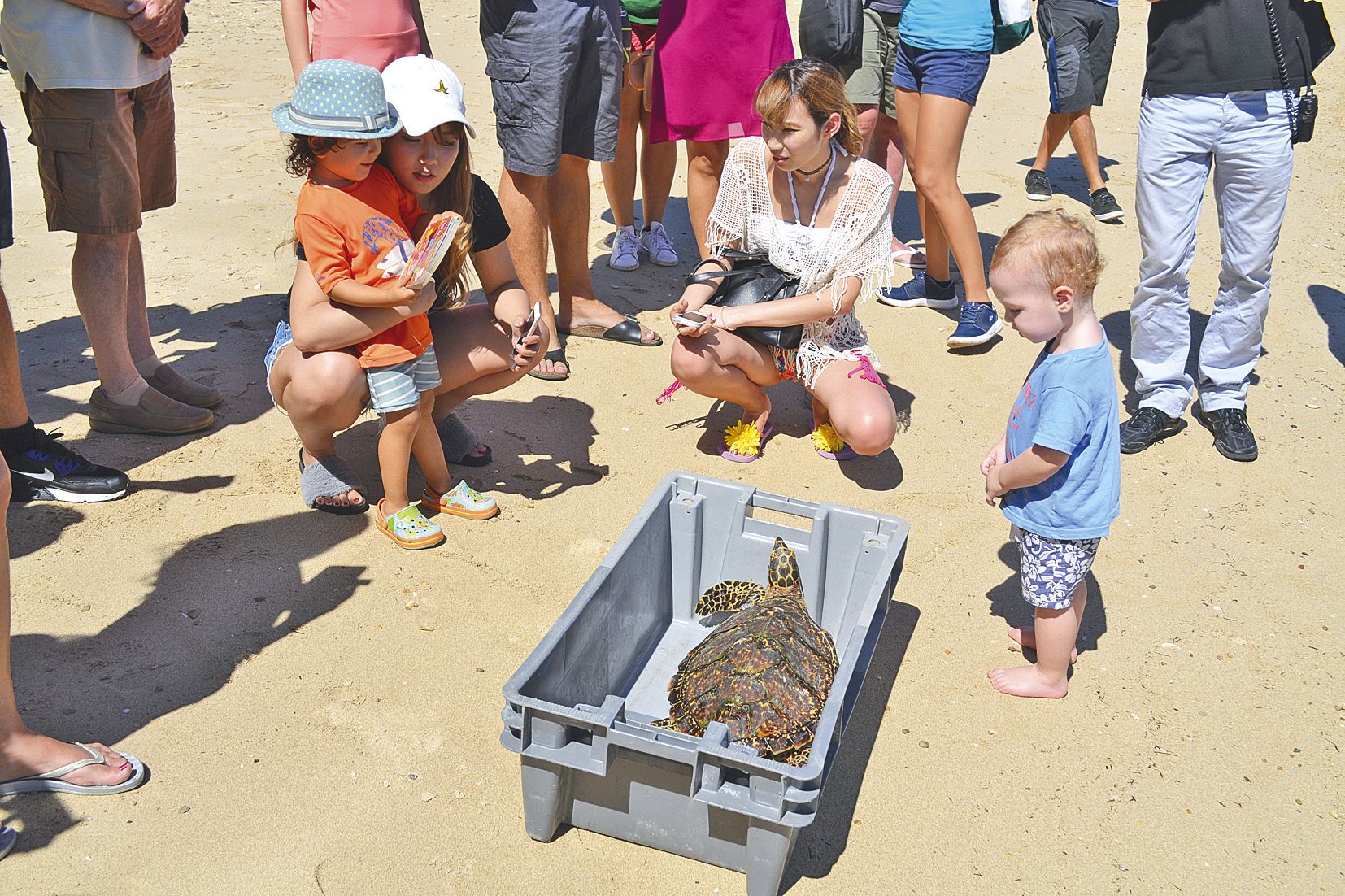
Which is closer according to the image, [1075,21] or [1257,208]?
[1257,208]

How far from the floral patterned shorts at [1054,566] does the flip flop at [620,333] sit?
7.09ft

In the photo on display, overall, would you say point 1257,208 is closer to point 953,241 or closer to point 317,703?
point 953,241

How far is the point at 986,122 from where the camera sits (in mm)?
7477

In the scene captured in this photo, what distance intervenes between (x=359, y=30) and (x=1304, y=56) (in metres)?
3.07

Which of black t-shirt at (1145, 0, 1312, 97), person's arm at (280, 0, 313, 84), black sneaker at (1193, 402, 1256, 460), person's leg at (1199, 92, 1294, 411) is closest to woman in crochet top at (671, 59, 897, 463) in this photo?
black t-shirt at (1145, 0, 1312, 97)

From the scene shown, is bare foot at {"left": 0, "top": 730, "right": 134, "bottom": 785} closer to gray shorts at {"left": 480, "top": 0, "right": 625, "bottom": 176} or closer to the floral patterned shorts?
the floral patterned shorts

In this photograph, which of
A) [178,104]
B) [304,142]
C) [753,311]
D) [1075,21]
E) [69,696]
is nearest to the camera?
[69,696]

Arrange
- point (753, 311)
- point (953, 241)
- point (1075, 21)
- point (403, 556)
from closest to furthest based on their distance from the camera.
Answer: point (403, 556)
point (753, 311)
point (953, 241)
point (1075, 21)

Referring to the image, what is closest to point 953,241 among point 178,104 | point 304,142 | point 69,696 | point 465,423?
point 465,423

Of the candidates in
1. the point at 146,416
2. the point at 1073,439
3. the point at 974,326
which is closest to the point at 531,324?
the point at 146,416

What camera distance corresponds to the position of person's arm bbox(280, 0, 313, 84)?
3.71 m

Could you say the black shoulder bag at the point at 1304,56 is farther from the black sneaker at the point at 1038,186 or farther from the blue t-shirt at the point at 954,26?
the black sneaker at the point at 1038,186

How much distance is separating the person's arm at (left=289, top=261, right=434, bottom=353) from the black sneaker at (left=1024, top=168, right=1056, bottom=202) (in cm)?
440

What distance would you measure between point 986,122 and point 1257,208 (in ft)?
13.4
